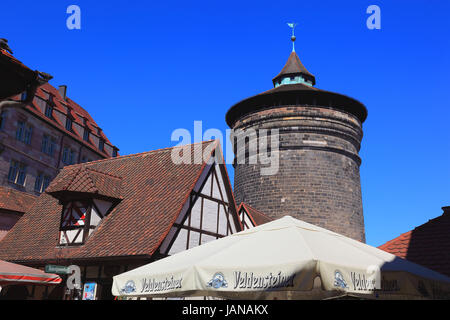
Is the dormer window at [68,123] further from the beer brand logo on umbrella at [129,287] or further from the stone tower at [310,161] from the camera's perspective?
the beer brand logo on umbrella at [129,287]

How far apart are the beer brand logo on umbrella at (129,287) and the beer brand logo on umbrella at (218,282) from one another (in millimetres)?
1259

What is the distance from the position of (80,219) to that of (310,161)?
44.9 ft

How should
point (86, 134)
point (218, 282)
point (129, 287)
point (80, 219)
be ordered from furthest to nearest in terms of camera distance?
point (86, 134)
point (80, 219)
point (129, 287)
point (218, 282)

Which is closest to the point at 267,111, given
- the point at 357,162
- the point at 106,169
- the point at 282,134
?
the point at 282,134

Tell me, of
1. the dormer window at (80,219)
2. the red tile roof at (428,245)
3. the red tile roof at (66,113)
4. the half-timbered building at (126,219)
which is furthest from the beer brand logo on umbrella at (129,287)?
the red tile roof at (66,113)

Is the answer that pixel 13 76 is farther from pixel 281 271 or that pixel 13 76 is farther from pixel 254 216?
pixel 254 216

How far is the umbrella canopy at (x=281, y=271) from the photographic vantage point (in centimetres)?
459

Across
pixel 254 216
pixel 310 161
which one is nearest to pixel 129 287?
pixel 254 216

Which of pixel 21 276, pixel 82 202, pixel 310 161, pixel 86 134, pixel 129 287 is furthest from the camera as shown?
pixel 86 134

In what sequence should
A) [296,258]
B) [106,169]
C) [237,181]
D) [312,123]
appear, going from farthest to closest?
[237,181] → [312,123] → [106,169] → [296,258]

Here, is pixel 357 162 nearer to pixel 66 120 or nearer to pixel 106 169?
pixel 106 169

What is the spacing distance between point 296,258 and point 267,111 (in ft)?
68.5

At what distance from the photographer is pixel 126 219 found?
44.5 feet

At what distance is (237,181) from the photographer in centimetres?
2642
